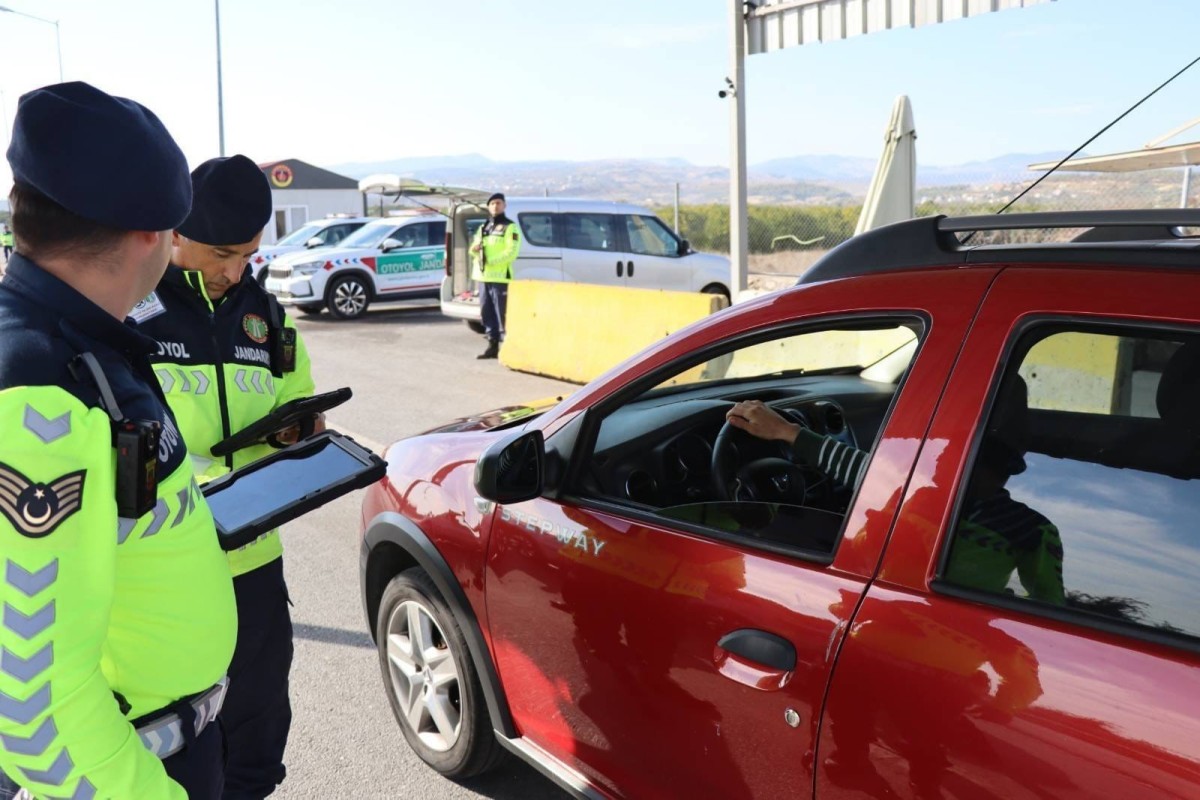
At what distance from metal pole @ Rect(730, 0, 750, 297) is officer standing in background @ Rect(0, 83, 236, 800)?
8.21 metres

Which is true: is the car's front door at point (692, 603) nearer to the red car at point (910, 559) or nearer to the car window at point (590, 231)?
the red car at point (910, 559)

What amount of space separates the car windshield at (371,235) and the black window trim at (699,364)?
14.4m

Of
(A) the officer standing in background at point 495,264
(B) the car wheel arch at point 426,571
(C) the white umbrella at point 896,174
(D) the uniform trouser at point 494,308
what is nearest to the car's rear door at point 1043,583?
(B) the car wheel arch at point 426,571

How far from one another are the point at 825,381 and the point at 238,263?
A: 84.1 inches

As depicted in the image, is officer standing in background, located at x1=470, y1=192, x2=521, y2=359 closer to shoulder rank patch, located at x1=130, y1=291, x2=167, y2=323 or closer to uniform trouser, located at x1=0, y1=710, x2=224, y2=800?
shoulder rank patch, located at x1=130, y1=291, x2=167, y2=323

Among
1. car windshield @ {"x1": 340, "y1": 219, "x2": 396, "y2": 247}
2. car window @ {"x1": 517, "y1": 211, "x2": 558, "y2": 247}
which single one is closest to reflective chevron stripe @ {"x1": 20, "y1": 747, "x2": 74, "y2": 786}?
car window @ {"x1": 517, "y1": 211, "x2": 558, "y2": 247}

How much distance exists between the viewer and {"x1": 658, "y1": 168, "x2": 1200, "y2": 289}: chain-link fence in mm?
10541

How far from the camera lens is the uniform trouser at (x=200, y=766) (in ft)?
5.01

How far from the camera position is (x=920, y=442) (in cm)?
182

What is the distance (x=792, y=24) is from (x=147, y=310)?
7.61m

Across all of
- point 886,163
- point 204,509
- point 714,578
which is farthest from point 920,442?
point 886,163

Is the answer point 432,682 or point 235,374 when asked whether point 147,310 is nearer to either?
point 235,374

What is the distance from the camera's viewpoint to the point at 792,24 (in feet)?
28.5

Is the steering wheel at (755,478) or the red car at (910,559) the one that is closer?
the red car at (910,559)
